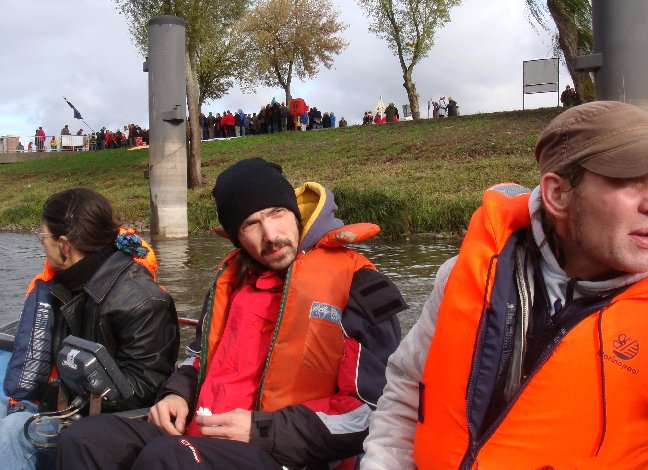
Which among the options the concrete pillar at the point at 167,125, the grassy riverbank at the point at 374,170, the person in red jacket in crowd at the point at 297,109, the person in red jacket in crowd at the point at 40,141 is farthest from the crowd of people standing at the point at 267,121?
the concrete pillar at the point at 167,125

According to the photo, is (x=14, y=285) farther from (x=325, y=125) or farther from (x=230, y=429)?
(x=325, y=125)

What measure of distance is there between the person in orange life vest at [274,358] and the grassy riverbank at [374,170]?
8491 mm

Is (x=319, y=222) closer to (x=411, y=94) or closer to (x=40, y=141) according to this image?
(x=411, y=94)

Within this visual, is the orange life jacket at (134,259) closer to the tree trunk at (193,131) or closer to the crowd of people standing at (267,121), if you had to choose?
the tree trunk at (193,131)

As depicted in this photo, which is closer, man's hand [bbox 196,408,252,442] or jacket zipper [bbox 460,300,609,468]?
jacket zipper [bbox 460,300,609,468]

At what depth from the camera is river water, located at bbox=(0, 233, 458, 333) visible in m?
7.56

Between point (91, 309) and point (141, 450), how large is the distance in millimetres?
812

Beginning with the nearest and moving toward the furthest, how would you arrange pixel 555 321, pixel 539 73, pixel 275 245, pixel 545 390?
pixel 545 390, pixel 555 321, pixel 275 245, pixel 539 73

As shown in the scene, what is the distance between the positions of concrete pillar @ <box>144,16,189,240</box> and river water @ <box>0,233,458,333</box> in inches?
30.5

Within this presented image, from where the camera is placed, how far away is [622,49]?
4391 millimetres

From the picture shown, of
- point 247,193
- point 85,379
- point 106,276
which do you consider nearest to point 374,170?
point 106,276

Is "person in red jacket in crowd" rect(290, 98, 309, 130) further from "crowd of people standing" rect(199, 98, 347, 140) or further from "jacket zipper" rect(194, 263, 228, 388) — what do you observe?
"jacket zipper" rect(194, 263, 228, 388)

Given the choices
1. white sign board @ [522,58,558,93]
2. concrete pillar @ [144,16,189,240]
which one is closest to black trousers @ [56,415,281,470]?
concrete pillar @ [144,16,189,240]

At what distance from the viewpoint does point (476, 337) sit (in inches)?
73.0
